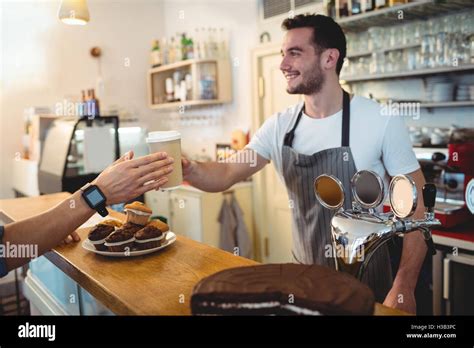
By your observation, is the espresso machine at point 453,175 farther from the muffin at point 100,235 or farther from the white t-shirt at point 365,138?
the muffin at point 100,235

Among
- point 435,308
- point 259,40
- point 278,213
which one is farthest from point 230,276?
point 259,40

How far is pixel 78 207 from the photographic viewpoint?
4.02ft

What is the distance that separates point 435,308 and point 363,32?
2.06 m

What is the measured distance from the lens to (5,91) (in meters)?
5.09

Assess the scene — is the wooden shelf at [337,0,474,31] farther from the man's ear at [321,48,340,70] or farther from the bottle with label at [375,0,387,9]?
→ the man's ear at [321,48,340,70]

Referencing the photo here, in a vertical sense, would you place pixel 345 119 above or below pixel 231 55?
below

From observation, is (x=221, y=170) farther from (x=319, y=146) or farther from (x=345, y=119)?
(x=345, y=119)

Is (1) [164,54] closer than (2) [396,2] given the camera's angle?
No

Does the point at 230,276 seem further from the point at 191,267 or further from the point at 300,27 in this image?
the point at 300,27

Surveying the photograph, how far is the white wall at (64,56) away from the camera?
201 inches

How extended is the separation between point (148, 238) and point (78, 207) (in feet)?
1.03

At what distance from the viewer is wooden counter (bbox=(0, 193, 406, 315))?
1086 mm

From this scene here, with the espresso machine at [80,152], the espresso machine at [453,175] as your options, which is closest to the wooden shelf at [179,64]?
the espresso machine at [80,152]

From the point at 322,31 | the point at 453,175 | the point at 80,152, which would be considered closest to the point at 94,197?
the point at 322,31
